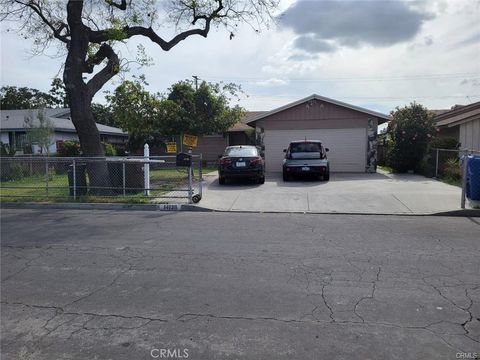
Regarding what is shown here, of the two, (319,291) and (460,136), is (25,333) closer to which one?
(319,291)

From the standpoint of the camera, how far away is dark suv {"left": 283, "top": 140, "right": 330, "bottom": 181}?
55.8 feet

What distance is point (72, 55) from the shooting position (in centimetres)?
1397

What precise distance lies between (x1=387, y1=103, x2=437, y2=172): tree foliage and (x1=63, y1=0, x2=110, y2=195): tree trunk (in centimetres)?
1410

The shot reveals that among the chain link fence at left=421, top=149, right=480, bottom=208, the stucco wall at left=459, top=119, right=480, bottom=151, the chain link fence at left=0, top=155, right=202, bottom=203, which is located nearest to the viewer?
the chain link fence at left=0, top=155, right=202, bottom=203

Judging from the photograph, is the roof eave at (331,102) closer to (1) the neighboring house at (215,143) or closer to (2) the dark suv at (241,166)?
(2) the dark suv at (241,166)

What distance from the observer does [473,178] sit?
10875 millimetres

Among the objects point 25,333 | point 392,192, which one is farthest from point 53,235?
point 392,192

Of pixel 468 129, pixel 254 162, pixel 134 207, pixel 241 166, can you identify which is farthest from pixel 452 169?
pixel 134 207

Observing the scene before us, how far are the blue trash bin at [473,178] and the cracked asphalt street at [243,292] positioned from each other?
2.42 metres

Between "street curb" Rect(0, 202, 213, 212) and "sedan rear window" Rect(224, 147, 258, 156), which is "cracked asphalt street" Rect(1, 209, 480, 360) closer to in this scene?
"street curb" Rect(0, 202, 213, 212)

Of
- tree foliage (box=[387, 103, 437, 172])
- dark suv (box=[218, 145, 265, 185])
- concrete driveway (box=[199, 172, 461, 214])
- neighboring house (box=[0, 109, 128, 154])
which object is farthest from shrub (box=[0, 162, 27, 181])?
tree foliage (box=[387, 103, 437, 172])

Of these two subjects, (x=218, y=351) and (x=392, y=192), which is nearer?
(x=218, y=351)

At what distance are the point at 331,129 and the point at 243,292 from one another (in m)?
18.1

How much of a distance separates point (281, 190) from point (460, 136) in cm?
1276
